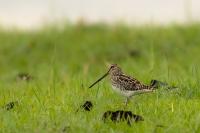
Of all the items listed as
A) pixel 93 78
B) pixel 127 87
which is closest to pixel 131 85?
pixel 127 87

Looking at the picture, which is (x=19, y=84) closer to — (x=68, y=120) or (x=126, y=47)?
(x=68, y=120)

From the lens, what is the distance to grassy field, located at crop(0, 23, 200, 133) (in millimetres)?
7656

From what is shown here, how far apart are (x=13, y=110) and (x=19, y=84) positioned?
2899 millimetres

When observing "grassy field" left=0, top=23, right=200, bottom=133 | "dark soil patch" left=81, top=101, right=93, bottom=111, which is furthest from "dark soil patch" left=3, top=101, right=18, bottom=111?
"dark soil patch" left=81, top=101, right=93, bottom=111

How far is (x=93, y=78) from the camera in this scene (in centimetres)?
1197

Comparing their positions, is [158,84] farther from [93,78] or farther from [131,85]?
[93,78]

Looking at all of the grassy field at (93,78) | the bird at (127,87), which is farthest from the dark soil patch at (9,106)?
the bird at (127,87)

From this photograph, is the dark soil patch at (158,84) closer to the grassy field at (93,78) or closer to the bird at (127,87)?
the grassy field at (93,78)

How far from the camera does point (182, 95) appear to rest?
9078mm

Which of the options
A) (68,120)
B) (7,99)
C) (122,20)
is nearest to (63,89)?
(7,99)

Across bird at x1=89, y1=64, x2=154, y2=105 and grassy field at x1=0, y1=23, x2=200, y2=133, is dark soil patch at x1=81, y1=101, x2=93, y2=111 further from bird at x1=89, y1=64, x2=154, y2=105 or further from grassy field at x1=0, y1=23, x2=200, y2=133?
bird at x1=89, y1=64, x2=154, y2=105

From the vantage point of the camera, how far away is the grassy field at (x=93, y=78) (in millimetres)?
7656

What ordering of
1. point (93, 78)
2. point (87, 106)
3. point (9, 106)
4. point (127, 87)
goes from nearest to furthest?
point (87, 106)
point (9, 106)
point (127, 87)
point (93, 78)

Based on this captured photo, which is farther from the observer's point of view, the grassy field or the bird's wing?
the bird's wing
